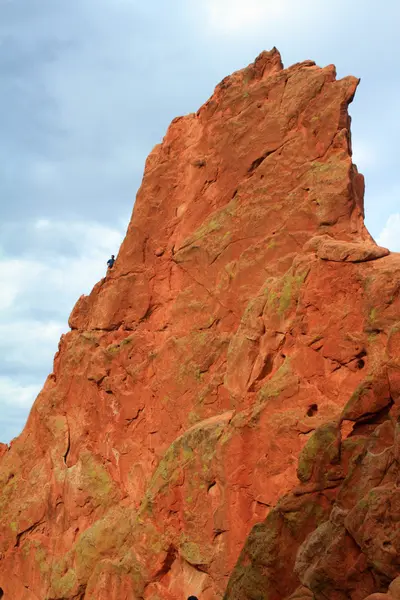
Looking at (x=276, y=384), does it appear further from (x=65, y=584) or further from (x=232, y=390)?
(x=65, y=584)

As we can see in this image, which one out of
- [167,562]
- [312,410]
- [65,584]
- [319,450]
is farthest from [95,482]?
[319,450]

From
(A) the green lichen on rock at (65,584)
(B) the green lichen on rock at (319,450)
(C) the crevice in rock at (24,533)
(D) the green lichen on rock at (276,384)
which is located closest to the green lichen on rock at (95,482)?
(A) the green lichen on rock at (65,584)

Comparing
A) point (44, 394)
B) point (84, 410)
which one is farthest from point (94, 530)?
point (44, 394)

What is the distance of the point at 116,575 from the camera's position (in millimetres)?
32219

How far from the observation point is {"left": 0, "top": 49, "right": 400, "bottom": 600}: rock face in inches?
912

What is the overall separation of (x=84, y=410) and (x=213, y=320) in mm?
8832

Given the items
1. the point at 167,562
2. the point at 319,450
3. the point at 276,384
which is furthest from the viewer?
the point at 167,562

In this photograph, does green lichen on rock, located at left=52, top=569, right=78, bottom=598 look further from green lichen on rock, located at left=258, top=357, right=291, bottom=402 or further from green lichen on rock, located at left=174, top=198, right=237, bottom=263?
green lichen on rock, located at left=174, top=198, right=237, bottom=263

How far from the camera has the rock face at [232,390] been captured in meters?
23.2

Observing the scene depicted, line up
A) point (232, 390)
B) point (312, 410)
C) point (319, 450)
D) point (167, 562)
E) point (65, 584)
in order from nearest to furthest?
point (319, 450), point (312, 410), point (232, 390), point (167, 562), point (65, 584)

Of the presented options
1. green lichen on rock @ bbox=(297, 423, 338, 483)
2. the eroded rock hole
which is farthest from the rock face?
the eroded rock hole

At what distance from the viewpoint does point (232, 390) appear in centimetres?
3052

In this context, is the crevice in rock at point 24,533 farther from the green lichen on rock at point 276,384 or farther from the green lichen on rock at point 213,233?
the green lichen on rock at point 276,384

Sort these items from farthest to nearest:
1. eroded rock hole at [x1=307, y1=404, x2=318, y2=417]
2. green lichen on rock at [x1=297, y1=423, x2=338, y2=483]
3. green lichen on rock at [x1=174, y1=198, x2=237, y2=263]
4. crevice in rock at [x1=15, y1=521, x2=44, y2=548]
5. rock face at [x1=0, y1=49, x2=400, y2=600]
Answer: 1. crevice in rock at [x1=15, y1=521, x2=44, y2=548]
2. green lichen on rock at [x1=174, y1=198, x2=237, y2=263]
3. eroded rock hole at [x1=307, y1=404, x2=318, y2=417]
4. green lichen on rock at [x1=297, y1=423, x2=338, y2=483]
5. rock face at [x1=0, y1=49, x2=400, y2=600]
